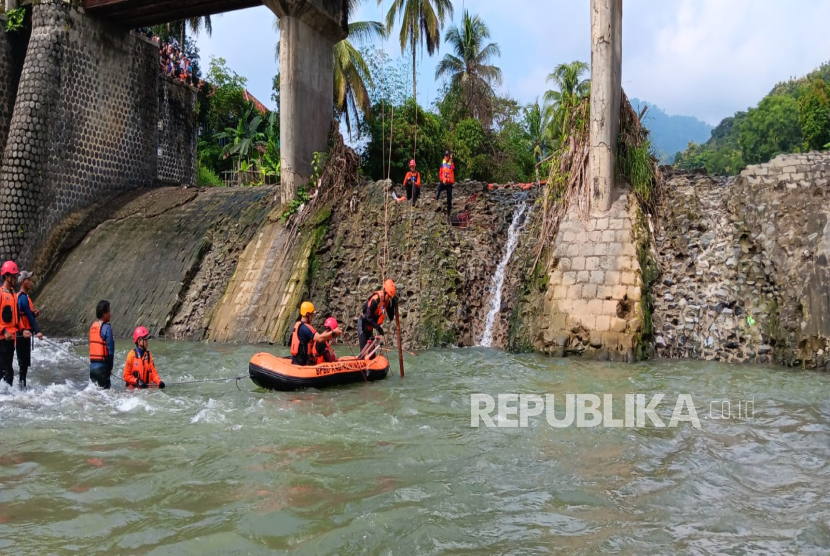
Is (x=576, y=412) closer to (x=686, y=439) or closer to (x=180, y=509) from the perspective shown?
(x=686, y=439)

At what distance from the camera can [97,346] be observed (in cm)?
866

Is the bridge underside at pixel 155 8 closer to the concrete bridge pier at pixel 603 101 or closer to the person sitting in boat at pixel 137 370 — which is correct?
the concrete bridge pier at pixel 603 101

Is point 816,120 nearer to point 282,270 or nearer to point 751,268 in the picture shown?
point 751,268

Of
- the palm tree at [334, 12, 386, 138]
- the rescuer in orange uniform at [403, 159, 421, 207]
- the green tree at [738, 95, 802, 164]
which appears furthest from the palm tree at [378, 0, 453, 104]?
the green tree at [738, 95, 802, 164]

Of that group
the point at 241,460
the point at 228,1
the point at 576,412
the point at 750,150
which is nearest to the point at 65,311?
the point at 228,1

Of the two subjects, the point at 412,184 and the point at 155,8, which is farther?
the point at 155,8

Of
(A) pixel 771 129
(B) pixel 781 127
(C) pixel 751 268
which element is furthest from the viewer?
(A) pixel 771 129

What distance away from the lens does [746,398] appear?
8.45 m

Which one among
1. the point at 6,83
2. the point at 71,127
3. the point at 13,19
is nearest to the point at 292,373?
the point at 71,127

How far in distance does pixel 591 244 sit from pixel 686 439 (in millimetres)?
6223

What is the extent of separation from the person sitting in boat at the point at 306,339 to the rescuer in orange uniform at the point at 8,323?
3.51m

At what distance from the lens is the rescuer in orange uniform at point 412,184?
15.0 metres

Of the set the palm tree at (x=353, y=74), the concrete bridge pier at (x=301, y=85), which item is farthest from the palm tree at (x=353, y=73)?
the concrete bridge pier at (x=301, y=85)

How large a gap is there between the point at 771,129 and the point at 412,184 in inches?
1705
